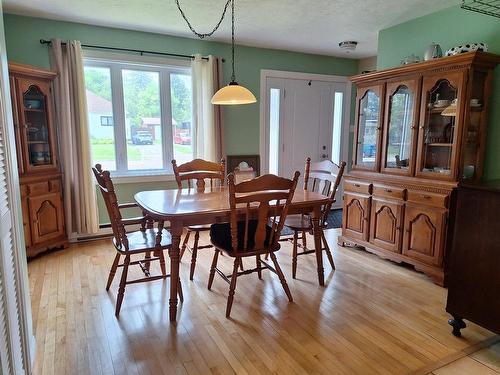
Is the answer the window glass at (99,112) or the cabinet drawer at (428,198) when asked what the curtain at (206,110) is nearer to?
the window glass at (99,112)

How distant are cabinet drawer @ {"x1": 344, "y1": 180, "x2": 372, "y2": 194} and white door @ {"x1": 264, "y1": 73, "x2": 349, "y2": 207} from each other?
1.59 meters

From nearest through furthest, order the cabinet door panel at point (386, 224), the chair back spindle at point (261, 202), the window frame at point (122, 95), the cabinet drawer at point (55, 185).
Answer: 1. the chair back spindle at point (261, 202)
2. the cabinet door panel at point (386, 224)
3. the cabinet drawer at point (55, 185)
4. the window frame at point (122, 95)

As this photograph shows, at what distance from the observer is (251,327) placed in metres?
2.24

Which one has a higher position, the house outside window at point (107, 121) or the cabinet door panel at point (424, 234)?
the house outside window at point (107, 121)

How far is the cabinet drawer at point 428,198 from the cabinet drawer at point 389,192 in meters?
0.09

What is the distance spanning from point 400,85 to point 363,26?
3.17 ft

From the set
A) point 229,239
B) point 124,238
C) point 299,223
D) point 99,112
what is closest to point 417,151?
point 299,223

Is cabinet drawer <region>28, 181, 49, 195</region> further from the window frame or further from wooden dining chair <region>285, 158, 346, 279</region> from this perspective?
wooden dining chair <region>285, 158, 346, 279</region>

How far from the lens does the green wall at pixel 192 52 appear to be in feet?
11.6

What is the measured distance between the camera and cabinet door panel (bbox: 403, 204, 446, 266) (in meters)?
2.85

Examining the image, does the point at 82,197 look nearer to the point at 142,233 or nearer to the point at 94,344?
the point at 142,233

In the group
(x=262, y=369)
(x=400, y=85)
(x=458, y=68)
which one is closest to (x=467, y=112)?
(x=458, y=68)

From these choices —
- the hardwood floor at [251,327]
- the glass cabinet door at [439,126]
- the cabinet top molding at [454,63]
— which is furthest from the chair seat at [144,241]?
the cabinet top molding at [454,63]

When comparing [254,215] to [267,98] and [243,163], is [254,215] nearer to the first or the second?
[243,163]
